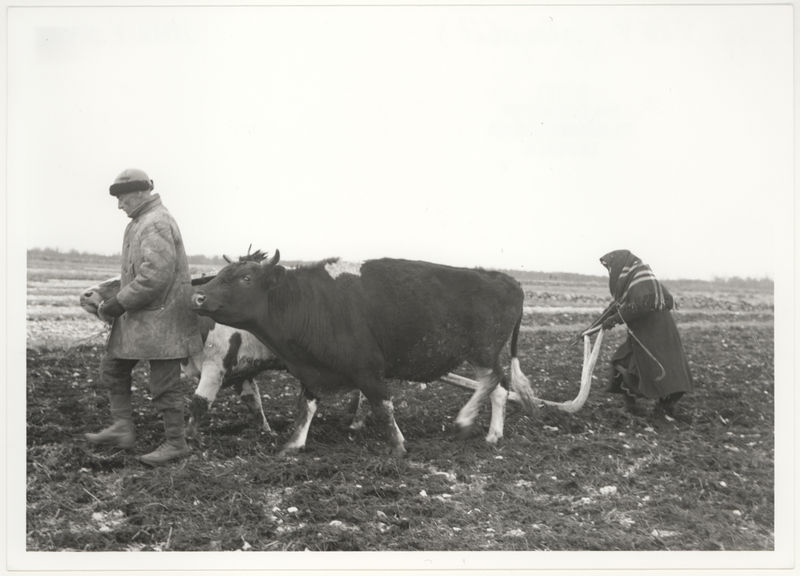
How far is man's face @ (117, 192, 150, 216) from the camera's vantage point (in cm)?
655

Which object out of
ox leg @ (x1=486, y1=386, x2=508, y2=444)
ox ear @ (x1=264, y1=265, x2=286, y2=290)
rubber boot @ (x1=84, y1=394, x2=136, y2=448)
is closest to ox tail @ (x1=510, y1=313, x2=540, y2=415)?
ox leg @ (x1=486, y1=386, x2=508, y2=444)

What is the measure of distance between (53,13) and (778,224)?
653 centimetres

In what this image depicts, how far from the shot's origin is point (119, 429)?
21.7ft

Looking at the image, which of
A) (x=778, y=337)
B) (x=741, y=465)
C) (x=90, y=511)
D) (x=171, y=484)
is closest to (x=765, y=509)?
(x=741, y=465)

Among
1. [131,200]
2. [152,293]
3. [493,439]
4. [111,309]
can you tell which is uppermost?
[131,200]

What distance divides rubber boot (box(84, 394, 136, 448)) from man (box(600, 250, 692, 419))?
4.44m

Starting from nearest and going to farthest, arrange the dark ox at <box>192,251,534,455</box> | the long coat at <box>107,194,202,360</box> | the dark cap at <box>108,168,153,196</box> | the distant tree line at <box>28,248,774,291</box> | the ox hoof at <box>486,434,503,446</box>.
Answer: the long coat at <box>107,194,202,360</box> < the dark cap at <box>108,168,153,196</box> < the dark ox at <box>192,251,534,455</box> < the ox hoof at <box>486,434,503,446</box> < the distant tree line at <box>28,248,774,291</box>

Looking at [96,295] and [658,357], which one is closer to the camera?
[96,295]

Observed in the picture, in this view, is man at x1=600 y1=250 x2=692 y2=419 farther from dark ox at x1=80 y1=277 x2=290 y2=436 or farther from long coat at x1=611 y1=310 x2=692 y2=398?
dark ox at x1=80 y1=277 x2=290 y2=436

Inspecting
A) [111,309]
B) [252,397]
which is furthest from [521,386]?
[111,309]

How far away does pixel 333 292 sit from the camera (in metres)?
7.15

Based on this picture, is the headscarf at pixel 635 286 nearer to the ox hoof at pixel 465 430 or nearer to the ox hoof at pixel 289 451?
the ox hoof at pixel 465 430

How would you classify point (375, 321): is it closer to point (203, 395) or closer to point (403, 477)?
point (403, 477)

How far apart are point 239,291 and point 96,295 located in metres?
1.40
